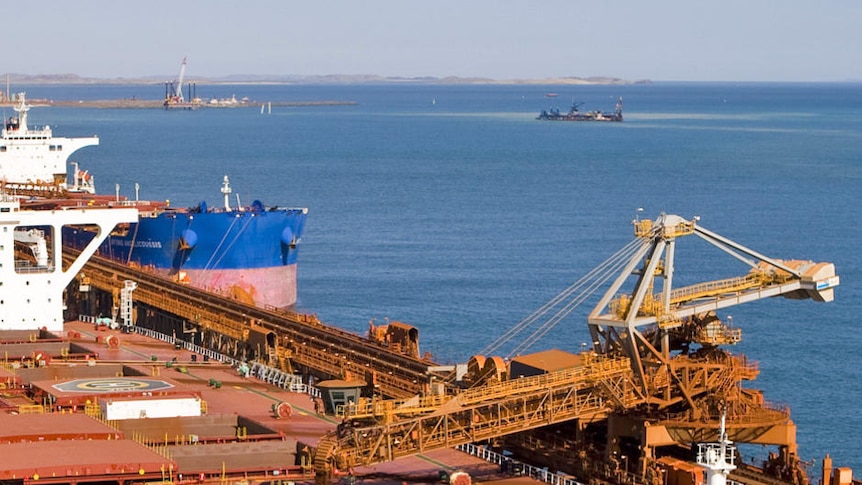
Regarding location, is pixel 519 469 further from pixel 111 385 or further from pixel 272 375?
pixel 272 375

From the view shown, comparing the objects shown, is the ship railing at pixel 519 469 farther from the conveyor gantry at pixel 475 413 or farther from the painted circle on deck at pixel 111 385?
the painted circle on deck at pixel 111 385

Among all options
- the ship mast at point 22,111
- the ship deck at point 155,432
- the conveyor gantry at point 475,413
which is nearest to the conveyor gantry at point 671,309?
the conveyor gantry at point 475,413

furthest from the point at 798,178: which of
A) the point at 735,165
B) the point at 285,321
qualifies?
the point at 285,321

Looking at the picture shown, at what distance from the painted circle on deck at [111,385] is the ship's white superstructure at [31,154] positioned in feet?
173

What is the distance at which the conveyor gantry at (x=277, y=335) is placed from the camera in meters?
48.0

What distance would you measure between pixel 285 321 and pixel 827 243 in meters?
58.7

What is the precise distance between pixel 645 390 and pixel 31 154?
67305 millimetres

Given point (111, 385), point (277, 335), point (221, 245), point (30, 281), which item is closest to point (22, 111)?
point (221, 245)

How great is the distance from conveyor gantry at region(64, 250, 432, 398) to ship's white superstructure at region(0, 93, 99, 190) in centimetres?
2378

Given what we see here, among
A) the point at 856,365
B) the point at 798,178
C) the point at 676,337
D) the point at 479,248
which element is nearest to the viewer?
the point at 676,337

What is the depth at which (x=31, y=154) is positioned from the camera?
9731cm

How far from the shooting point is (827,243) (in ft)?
352

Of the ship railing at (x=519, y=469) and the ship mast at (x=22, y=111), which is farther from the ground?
the ship mast at (x=22, y=111)

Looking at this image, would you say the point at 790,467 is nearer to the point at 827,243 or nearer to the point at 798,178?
the point at 827,243
